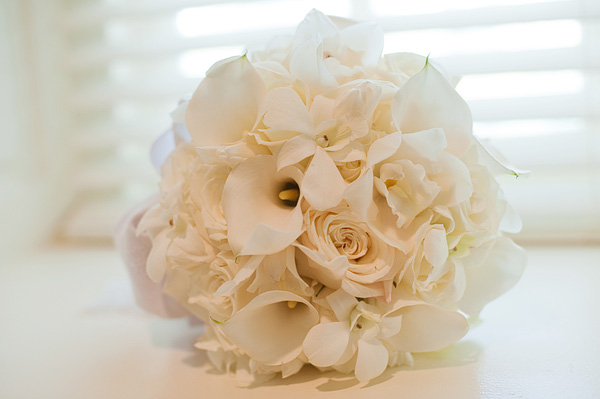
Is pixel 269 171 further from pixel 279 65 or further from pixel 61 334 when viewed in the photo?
pixel 61 334

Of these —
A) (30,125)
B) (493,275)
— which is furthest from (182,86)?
(493,275)

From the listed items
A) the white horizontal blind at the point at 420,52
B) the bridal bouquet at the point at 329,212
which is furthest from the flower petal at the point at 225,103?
the white horizontal blind at the point at 420,52

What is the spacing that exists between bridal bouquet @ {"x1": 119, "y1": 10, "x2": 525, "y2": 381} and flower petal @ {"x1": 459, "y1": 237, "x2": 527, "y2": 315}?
0.02m

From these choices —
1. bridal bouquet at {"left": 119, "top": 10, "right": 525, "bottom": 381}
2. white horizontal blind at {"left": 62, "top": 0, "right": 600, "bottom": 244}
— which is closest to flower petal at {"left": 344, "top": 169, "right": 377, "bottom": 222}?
bridal bouquet at {"left": 119, "top": 10, "right": 525, "bottom": 381}

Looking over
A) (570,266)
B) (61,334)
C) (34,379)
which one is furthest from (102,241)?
(570,266)

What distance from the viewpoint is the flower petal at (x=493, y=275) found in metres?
0.54

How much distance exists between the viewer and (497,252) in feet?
1.81

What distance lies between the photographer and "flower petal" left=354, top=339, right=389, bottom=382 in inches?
18.4

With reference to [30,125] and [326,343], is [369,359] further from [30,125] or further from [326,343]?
[30,125]

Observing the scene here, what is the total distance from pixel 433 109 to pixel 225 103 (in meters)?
0.17

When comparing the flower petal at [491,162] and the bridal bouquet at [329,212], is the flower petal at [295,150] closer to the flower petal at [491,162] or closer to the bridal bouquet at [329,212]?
the bridal bouquet at [329,212]

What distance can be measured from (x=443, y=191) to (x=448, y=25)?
63 centimetres

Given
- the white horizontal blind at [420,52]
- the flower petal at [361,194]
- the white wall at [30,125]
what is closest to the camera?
the flower petal at [361,194]

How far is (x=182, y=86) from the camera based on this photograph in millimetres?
1229
